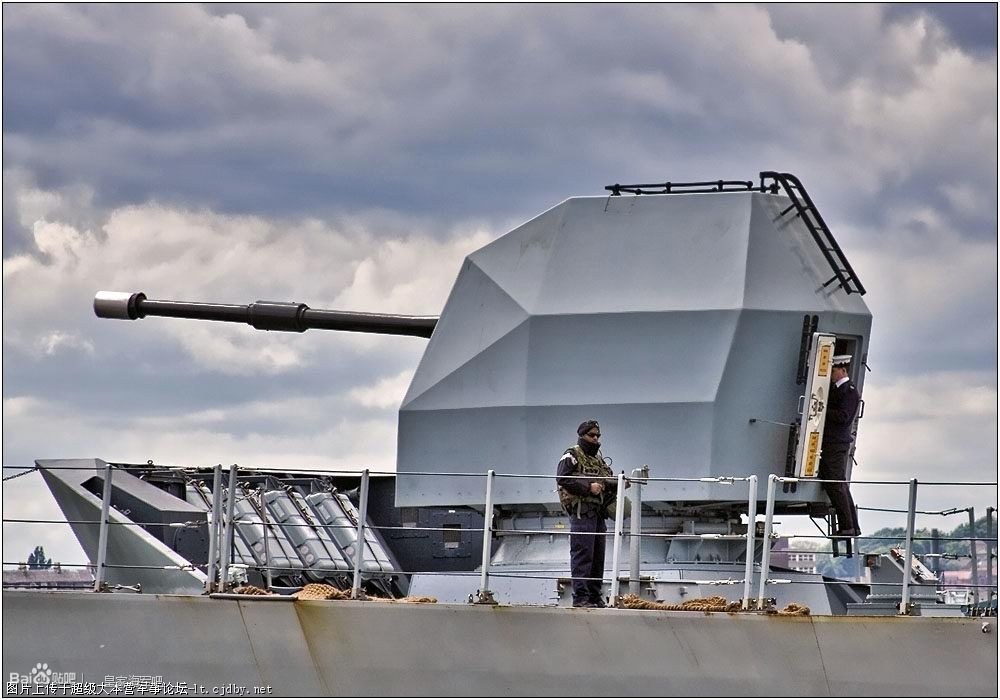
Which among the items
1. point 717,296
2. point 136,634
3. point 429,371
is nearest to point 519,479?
point 429,371

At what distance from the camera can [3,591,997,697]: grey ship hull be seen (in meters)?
9.60

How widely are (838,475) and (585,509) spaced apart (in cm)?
236

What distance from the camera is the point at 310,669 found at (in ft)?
34.3

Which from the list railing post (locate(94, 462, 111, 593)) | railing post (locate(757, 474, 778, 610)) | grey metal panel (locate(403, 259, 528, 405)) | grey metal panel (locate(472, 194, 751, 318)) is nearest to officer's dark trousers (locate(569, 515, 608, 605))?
railing post (locate(757, 474, 778, 610))

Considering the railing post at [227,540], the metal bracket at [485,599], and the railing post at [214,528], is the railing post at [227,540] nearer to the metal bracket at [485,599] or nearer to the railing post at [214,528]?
the railing post at [214,528]

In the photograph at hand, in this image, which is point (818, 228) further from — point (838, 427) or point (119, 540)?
point (119, 540)

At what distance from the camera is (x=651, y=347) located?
1161 cm

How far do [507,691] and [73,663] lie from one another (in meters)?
3.24

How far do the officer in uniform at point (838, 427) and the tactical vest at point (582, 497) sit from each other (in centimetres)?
207

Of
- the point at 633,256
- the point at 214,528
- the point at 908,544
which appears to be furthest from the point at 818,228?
the point at 214,528

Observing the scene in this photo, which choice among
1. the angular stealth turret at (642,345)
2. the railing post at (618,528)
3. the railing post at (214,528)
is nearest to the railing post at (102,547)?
the railing post at (214,528)

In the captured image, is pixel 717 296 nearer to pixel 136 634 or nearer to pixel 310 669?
pixel 310 669

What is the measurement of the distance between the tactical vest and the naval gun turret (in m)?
1.04

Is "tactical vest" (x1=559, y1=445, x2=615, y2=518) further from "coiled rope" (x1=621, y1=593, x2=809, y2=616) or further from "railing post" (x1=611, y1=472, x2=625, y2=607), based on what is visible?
"coiled rope" (x1=621, y1=593, x2=809, y2=616)
